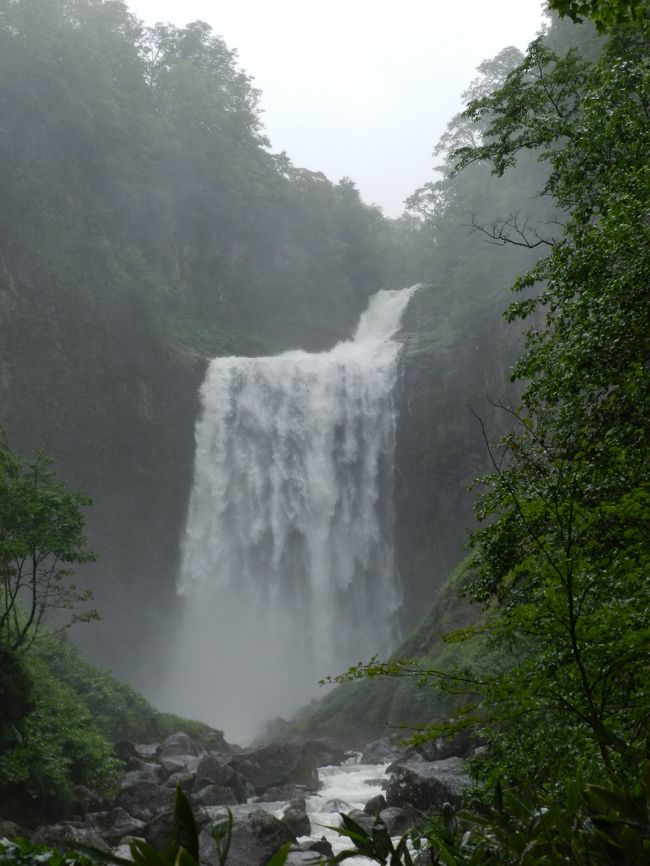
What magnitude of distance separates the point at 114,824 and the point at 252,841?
317cm

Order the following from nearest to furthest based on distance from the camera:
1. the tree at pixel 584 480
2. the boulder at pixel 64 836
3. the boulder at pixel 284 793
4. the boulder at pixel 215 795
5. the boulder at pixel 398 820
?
the tree at pixel 584 480 < the boulder at pixel 64 836 < the boulder at pixel 398 820 < the boulder at pixel 215 795 < the boulder at pixel 284 793

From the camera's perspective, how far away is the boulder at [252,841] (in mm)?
10148

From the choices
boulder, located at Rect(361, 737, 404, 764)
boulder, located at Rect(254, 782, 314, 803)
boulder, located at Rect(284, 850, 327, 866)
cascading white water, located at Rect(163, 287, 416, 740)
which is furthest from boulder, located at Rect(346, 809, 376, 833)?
cascading white water, located at Rect(163, 287, 416, 740)

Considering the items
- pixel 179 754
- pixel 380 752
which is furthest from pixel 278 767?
pixel 380 752

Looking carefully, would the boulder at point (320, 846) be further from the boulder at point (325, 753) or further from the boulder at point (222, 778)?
the boulder at point (325, 753)

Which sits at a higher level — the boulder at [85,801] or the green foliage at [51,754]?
the green foliage at [51,754]

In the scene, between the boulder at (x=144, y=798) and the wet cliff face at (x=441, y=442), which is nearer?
the boulder at (x=144, y=798)

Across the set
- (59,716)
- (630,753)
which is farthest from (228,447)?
(630,753)

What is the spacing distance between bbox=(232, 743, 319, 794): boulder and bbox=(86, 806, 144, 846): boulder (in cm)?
411

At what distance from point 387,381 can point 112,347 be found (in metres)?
12.8

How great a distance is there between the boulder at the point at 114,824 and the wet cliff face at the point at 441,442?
69.2ft

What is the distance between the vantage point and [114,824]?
12398mm

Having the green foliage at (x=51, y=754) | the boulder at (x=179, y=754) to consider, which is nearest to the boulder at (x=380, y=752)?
the boulder at (x=179, y=754)

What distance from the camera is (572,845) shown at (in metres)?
2.17
